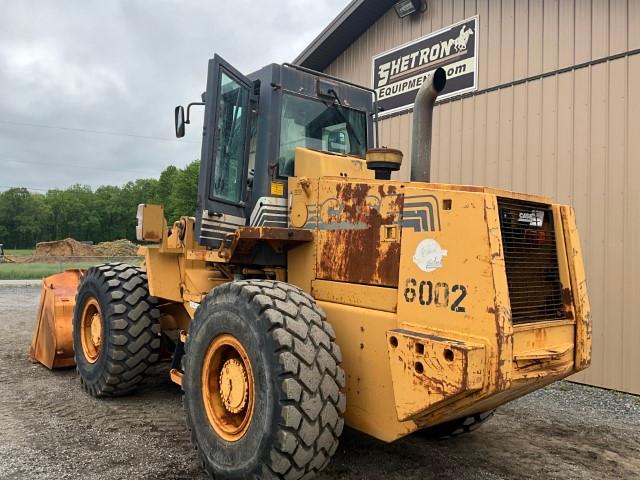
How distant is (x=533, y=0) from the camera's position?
7.26m

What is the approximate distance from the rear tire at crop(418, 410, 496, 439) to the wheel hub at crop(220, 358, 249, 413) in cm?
170

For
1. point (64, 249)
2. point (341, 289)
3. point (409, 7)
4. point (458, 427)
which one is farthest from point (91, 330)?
point (64, 249)

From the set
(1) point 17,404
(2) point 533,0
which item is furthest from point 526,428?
(2) point 533,0

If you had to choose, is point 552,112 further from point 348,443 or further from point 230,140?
point 348,443

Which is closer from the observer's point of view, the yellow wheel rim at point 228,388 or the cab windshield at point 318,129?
the yellow wheel rim at point 228,388

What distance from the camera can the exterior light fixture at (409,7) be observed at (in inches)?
343

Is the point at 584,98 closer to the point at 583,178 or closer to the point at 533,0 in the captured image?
the point at 583,178

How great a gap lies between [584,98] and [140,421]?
19.6ft

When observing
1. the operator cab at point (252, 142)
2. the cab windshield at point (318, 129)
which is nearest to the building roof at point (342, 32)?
the cab windshield at point (318, 129)

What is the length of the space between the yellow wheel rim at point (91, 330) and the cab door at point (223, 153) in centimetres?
202

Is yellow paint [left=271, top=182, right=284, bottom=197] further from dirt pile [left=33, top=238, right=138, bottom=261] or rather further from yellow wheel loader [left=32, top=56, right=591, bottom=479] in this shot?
dirt pile [left=33, top=238, right=138, bottom=261]

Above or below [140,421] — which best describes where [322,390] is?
above

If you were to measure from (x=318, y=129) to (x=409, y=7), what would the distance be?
5020 mm

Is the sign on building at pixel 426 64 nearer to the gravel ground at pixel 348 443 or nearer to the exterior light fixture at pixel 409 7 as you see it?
the exterior light fixture at pixel 409 7
